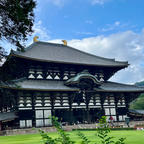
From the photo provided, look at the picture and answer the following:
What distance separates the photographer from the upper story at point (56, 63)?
89.5 feet

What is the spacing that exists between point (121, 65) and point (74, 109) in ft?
33.5

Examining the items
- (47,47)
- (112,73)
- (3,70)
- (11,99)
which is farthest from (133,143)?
(47,47)

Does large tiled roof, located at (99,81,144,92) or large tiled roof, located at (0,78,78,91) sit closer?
large tiled roof, located at (0,78,78,91)

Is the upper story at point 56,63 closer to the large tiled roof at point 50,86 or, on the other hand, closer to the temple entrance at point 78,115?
the large tiled roof at point 50,86

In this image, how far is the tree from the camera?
1161 cm

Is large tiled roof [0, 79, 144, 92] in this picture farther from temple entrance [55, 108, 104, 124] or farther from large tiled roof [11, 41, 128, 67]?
large tiled roof [11, 41, 128, 67]

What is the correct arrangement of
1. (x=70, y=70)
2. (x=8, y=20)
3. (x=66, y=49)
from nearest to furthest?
(x=8, y=20)
(x=70, y=70)
(x=66, y=49)

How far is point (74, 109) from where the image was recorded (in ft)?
94.3

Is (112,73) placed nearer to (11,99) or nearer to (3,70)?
(11,99)

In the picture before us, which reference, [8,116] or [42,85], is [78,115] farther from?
[8,116]

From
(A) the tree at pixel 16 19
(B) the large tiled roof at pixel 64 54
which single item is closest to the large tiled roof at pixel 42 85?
(B) the large tiled roof at pixel 64 54

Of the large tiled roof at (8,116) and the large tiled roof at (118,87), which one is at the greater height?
the large tiled roof at (118,87)


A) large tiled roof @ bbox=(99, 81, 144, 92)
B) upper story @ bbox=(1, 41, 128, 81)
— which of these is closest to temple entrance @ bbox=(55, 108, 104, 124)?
large tiled roof @ bbox=(99, 81, 144, 92)

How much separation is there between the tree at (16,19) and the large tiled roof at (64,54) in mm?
16957
